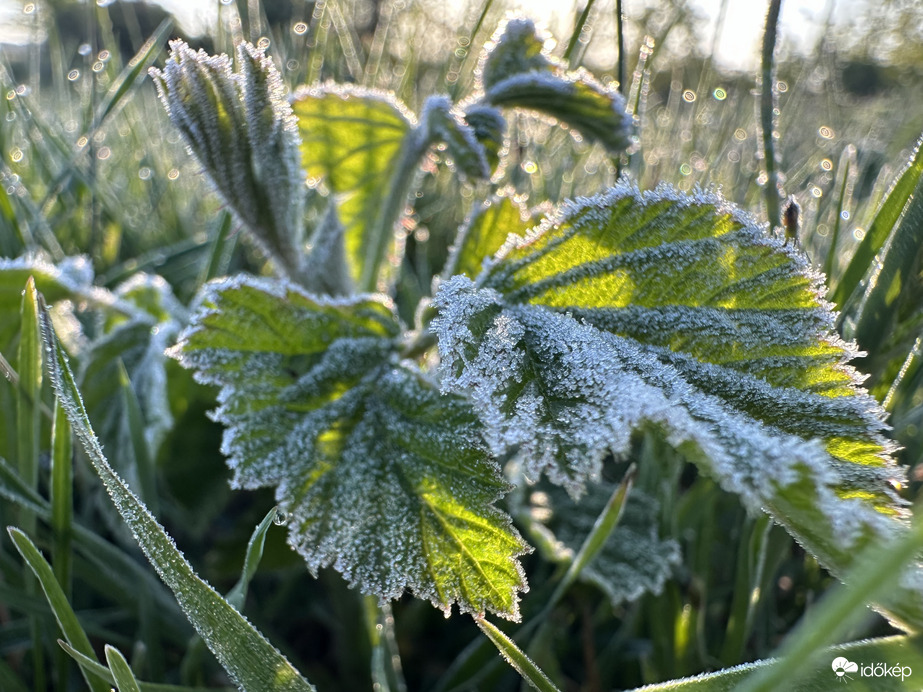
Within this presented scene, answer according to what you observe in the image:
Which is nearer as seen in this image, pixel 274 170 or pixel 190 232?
pixel 274 170

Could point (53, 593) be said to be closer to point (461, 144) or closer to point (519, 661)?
point (519, 661)

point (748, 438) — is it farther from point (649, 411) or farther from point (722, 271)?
point (722, 271)

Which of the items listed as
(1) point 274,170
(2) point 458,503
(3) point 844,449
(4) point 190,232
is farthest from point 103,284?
(3) point 844,449

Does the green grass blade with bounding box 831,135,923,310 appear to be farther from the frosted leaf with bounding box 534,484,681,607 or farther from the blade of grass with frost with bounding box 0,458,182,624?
the blade of grass with frost with bounding box 0,458,182,624

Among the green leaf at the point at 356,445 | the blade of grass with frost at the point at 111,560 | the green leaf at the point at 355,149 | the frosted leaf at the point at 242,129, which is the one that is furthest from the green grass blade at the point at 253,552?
the green leaf at the point at 355,149

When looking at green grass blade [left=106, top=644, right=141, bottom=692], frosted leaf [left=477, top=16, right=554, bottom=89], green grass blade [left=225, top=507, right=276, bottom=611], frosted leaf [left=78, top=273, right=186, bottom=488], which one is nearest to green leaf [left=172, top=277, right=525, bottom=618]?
green grass blade [left=225, top=507, right=276, bottom=611]
